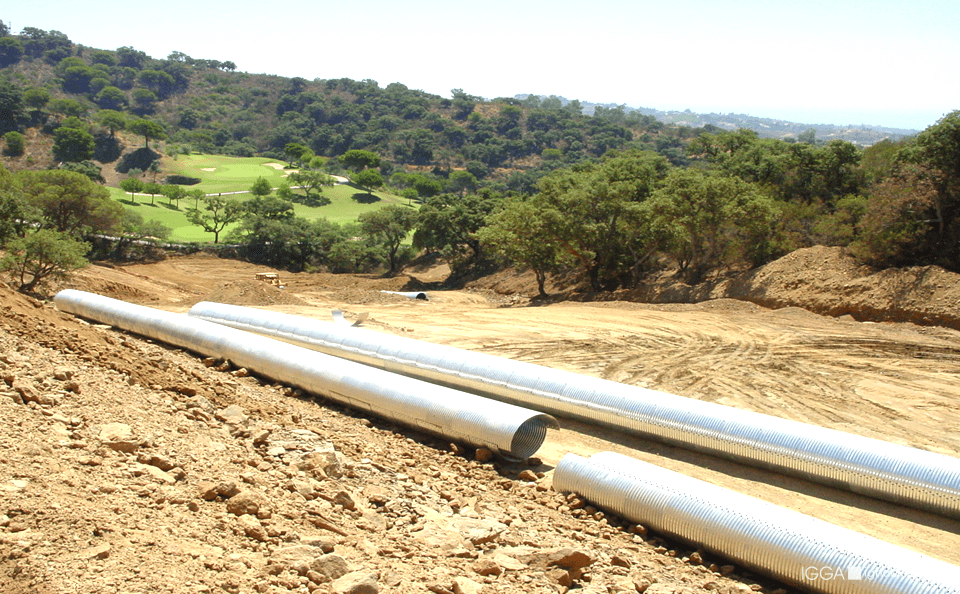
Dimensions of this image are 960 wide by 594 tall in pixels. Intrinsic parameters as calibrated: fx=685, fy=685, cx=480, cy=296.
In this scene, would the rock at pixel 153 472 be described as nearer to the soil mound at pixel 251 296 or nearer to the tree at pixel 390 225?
the soil mound at pixel 251 296

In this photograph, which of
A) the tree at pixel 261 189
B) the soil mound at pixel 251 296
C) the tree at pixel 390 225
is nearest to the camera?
the soil mound at pixel 251 296

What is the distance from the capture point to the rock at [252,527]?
7.42 metres

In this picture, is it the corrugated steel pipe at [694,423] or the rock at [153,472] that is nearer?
the rock at [153,472]

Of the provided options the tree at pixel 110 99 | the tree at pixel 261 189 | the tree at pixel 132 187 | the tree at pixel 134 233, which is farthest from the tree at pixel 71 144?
the tree at pixel 110 99

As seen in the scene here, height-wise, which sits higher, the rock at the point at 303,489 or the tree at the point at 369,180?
the tree at the point at 369,180

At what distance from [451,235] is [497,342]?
24.0 m

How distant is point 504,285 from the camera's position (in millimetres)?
39656

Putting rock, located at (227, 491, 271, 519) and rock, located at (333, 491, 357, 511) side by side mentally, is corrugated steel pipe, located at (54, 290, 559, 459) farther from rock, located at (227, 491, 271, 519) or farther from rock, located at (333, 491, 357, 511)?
rock, located at (227, 491, 271, 519)

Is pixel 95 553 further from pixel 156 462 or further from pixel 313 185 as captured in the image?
pixel 313 185

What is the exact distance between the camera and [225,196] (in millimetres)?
77500

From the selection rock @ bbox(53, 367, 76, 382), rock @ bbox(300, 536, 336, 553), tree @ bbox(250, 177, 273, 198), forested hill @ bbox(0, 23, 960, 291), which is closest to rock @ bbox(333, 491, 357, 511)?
rock @ bbox(300, 536, 336, 553)

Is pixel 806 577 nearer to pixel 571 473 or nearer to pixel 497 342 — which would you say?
pixel 571 473

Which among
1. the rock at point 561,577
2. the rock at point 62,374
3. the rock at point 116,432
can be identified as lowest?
the rock at point 561,577

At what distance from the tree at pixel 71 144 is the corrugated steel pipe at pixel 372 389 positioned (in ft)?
296
